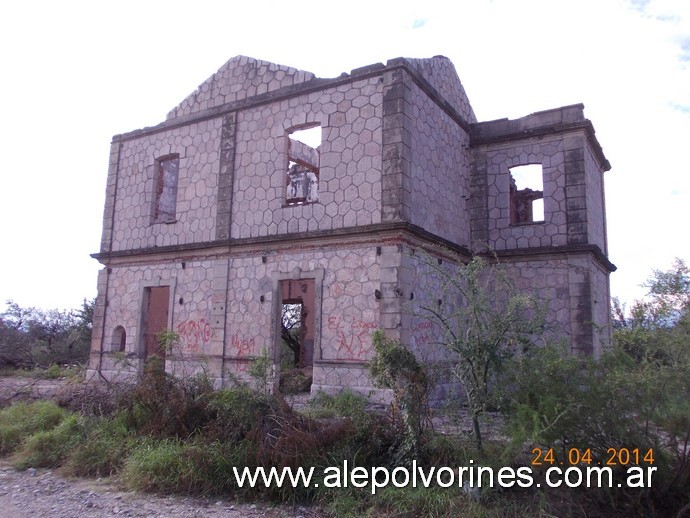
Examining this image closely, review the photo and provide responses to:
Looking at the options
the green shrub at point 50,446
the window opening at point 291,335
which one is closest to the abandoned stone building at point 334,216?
the green shrub at point 50,446

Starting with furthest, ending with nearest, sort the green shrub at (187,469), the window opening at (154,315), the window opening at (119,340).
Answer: the window opening at (119,340) → the window opening at (154,315) → the green shrub at (187,469)

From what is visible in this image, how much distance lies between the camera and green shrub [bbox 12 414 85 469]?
7340 millimetres

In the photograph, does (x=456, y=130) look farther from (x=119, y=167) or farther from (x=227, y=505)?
(x=227, y=505)

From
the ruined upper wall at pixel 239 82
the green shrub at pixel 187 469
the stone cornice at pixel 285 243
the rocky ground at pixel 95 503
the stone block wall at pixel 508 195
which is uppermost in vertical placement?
the ruined upper wall at pixel 239 82

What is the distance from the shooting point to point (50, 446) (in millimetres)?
7543

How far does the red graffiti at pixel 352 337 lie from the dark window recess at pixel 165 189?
5.41 m

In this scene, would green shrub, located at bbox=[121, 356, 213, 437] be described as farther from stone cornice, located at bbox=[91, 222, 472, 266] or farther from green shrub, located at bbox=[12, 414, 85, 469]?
stone cornice, located at bbox=[91, 222, 472, 266]

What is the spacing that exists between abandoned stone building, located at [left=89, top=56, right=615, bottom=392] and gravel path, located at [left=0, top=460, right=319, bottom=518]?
11.0 feet

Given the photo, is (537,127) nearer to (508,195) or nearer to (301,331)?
(508,195)

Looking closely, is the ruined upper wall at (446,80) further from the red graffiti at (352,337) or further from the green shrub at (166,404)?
the green shrub at (166,404)

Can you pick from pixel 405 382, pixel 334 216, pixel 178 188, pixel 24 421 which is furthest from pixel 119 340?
pixel 405 382

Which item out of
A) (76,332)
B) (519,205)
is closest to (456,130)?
(519,205)

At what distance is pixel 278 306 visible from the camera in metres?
11.5

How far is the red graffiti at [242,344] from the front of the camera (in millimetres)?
11641
